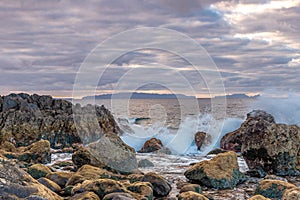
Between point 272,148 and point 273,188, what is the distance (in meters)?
4.47

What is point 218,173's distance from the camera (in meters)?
12.9

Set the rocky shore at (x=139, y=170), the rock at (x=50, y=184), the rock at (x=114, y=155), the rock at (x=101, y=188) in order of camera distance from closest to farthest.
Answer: the rocky shore at (x=139, y=170) < the rock at (x=101, y=188) < the rock at (x=50, y=184) < the rock at (x=114, y=155)

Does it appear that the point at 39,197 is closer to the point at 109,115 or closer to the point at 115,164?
the point at 115,164

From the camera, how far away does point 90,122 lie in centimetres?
3005

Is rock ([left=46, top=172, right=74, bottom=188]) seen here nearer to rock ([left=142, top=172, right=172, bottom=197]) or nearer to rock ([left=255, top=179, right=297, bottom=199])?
rock ([left=142, top=172, right=172, bottom=197])

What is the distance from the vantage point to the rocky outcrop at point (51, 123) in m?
25.8

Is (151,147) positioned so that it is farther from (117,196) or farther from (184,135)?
(117,196)

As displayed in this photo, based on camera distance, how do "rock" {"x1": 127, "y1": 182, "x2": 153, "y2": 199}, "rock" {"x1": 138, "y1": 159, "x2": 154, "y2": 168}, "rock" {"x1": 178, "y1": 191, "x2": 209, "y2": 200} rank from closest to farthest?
"rock" {"x1": 178, "y1": 191, "x2": 209, "y2": 200}
"rock" {"x1": 127, "y1": 182, "x2": 153, "y2": 199}
"rock" {"x1": 138, "y1": 159, "x2": 154, "y2": 168}

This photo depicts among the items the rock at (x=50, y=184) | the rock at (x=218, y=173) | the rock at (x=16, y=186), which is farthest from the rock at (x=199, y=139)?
the rock at (x=16, y=186)

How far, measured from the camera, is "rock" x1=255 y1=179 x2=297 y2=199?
35.7 ft

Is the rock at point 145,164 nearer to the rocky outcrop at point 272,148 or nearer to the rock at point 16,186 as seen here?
the rocky outcrop at point 272,148

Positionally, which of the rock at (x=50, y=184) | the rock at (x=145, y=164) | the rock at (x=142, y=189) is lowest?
the rock at (x=145, y=164)

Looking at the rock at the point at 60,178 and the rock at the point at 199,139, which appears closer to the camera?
the rock at the point at 60,178

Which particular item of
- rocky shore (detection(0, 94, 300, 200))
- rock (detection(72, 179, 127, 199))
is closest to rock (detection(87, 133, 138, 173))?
rocky shore (detection(0, 94, 300, 200))
